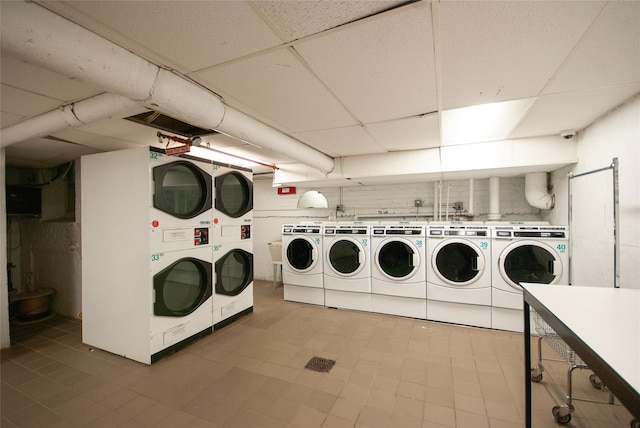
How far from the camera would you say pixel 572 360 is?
1730mm

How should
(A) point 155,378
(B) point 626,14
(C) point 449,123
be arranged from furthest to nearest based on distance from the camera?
(C) point 449,123
(A) point 155,378
(B) point 626,14

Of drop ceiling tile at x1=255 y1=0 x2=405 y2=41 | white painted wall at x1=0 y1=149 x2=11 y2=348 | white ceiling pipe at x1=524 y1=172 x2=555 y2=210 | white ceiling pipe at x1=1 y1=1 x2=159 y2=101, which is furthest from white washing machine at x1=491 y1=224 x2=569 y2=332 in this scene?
white painted wall at x1=0 y1=149 x2=11 y2=348

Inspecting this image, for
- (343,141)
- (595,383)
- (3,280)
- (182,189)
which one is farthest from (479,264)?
(3,280)

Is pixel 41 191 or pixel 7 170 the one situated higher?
pixel 7 170

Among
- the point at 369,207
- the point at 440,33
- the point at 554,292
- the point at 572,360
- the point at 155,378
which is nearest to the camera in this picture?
the point at 440,33

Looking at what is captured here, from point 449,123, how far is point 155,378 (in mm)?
3924

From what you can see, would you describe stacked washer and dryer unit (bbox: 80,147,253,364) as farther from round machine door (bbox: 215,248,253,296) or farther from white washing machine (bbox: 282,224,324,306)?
white washing machine (bbox: 282,224,324,306)

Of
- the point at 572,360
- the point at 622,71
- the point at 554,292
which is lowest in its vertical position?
the point at 572,360

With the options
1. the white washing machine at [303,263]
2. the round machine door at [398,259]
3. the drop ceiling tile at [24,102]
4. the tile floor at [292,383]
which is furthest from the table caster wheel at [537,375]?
the drop ceiling tile at [24,102]

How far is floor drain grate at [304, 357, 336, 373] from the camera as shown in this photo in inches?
95.5

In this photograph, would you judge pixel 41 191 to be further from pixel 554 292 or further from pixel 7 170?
pixel 554 292

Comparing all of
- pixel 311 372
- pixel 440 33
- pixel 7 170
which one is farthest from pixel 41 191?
pixel 440 33

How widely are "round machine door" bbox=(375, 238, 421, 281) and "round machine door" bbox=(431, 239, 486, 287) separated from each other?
0.90ft

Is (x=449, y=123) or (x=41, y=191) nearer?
(x=449, y=123)
